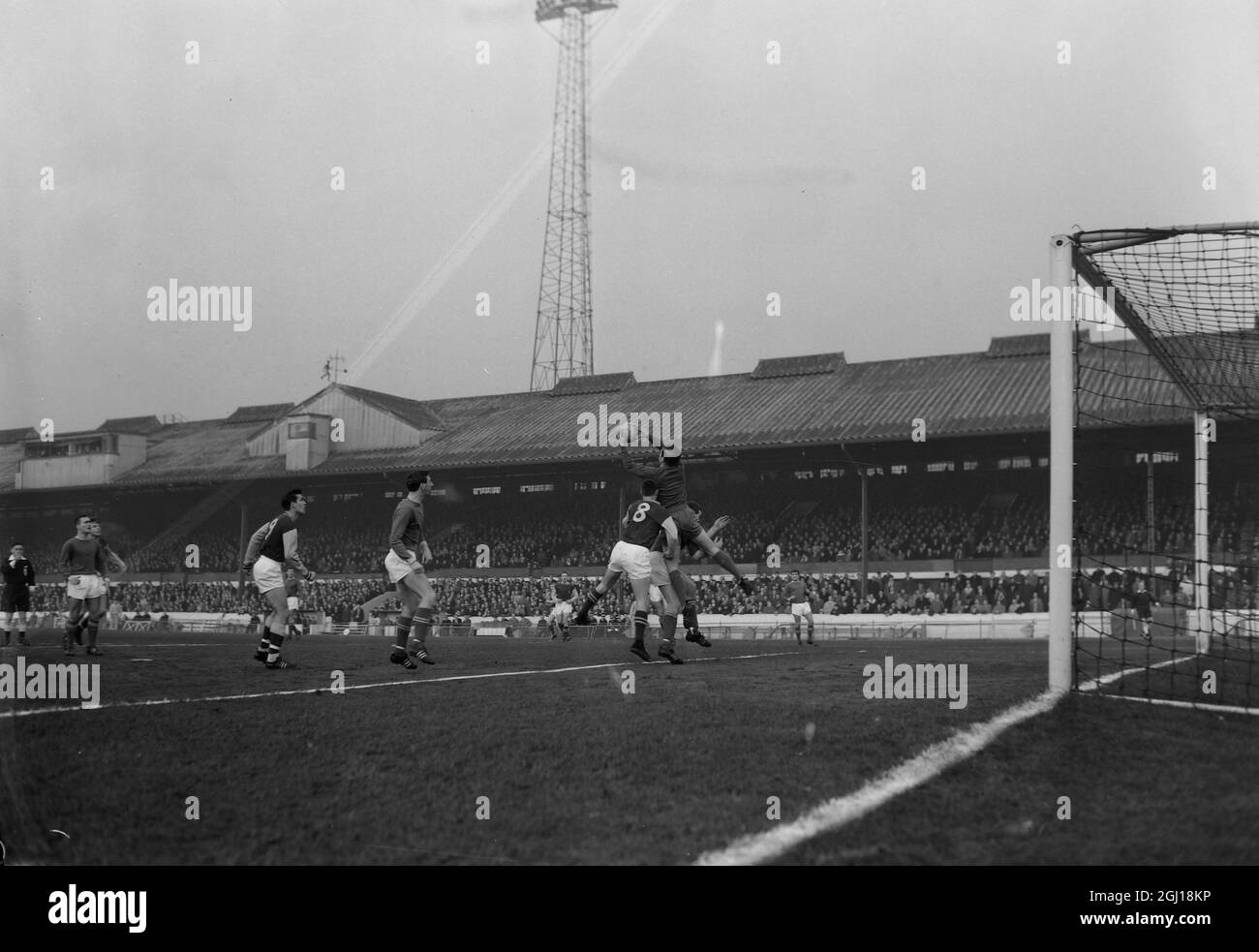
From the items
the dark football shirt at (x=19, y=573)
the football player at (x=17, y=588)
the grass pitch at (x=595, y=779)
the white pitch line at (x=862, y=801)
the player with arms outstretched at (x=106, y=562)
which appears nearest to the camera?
the white pitch line at (x=862, y=801)

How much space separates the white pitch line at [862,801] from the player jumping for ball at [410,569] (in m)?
7.08

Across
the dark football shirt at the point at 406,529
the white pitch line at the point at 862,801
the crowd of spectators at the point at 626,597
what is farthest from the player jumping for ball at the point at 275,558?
the crowd of spectators at the point at 626,597

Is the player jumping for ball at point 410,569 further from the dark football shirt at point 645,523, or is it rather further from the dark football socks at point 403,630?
the dark football shirt at point 645,523

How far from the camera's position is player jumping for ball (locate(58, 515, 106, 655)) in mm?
16078

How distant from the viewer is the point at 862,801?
16.5ft

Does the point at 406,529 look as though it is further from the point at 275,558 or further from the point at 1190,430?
the point at 1190,430

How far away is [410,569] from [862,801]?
8.61m

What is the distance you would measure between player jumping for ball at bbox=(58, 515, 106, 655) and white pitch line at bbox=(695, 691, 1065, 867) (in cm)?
1294

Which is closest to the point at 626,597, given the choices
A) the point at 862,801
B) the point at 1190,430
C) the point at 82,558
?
the point at 1190,430

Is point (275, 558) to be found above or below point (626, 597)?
above

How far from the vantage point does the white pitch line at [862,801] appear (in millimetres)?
4219
